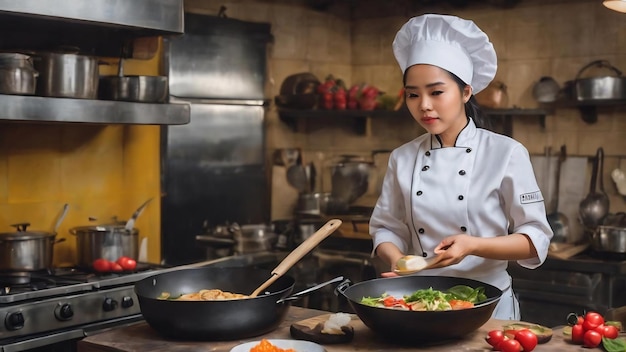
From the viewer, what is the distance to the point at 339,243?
5223mm

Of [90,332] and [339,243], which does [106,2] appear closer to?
[90,332]

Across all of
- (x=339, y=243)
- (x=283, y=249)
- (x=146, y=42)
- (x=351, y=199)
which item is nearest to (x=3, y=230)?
(x=146, y=42)

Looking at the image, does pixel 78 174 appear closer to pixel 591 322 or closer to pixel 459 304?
pixel 459 304

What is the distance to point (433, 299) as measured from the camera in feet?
7.70

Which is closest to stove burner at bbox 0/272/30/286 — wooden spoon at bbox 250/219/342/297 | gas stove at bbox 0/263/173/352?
gas stove at bbox 0/263/173/352

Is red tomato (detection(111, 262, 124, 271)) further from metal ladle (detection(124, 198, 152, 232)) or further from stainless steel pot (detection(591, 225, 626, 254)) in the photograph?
stainless steel pot (detection(591, 225, 626, 254))

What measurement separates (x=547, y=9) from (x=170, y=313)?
369 centimetres

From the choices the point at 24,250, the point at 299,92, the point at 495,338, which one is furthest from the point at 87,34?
the point at 495,338

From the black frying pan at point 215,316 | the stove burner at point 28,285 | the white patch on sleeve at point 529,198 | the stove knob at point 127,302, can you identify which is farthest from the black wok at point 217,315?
the stove knob at point 127,302

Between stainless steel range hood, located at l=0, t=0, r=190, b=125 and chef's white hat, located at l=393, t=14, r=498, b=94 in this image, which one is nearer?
chef's white hat, located at l=393, t=14, r=498, b=94

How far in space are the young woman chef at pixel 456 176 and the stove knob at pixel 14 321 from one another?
4.89ft

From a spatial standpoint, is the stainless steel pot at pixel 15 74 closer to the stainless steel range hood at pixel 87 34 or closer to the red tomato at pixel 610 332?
the stainless steel range hood at pixel 87 34

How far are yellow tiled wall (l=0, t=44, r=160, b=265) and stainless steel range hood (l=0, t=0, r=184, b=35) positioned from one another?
0.67 meters

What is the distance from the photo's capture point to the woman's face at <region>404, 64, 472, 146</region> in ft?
8.98
